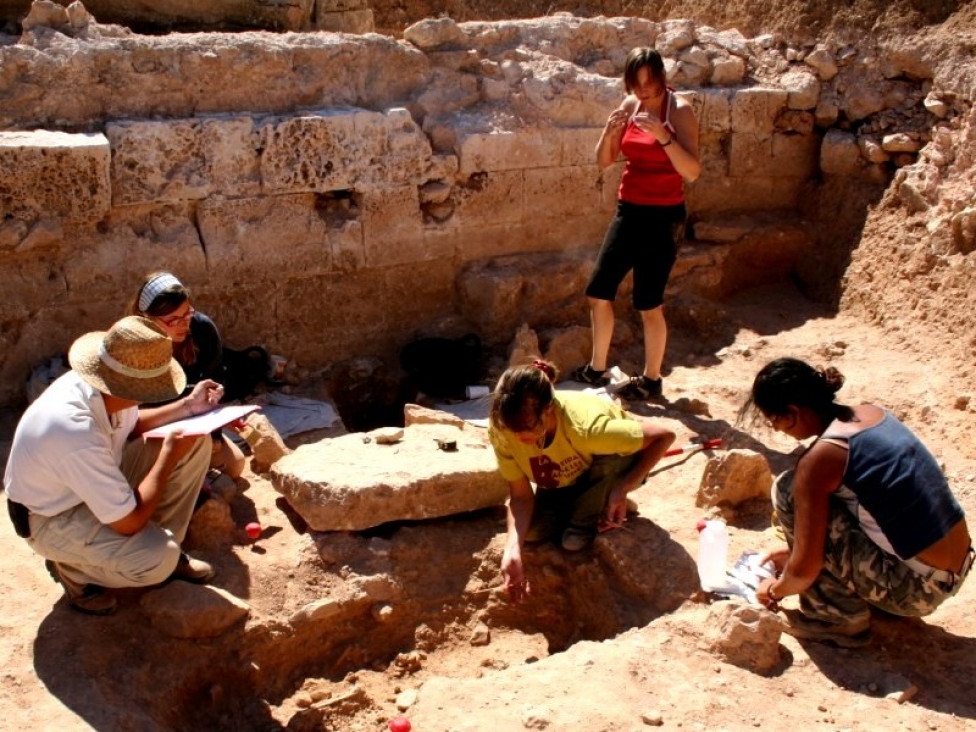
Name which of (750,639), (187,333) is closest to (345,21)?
(187,333)

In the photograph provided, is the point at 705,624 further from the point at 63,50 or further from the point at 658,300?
the point at 63,50

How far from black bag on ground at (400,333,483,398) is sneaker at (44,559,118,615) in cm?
281

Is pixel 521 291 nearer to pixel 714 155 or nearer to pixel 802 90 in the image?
pixel 714 155

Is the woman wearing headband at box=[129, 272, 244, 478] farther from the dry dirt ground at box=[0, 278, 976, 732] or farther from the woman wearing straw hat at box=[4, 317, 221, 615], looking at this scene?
the woman wearing straw hat at box=[4, 317, 221, 615]

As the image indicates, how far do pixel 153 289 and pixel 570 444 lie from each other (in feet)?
6.77

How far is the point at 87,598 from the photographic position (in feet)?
14.2

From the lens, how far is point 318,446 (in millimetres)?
5406

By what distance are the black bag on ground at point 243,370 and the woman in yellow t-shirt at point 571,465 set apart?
2.23 m

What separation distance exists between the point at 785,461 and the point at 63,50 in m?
4.74

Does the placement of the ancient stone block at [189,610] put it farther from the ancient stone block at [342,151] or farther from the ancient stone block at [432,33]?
the ancient stone block at [432,33]

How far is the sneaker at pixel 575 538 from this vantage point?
482 centimetres

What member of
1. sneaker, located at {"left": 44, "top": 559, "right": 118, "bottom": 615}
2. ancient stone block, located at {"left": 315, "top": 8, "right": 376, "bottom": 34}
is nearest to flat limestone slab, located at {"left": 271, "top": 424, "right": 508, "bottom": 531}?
sneaker, located at {"left": 44, "top": 559, "right": 118, "bottom": 615}

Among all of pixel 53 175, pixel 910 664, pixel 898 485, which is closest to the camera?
pixel 898 485

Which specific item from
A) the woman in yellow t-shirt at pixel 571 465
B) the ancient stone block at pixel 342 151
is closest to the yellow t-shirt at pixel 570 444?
the woman in yellow t-shirt at pixel 571 465
